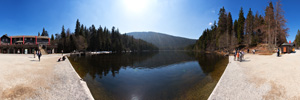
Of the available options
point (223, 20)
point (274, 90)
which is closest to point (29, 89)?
point (274, 90)

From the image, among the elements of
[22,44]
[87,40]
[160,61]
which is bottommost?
[160,61]

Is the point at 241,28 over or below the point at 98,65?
over

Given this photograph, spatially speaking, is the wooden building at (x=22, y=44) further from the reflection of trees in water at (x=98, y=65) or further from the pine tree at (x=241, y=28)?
the pine tree at (x=241, y=28)

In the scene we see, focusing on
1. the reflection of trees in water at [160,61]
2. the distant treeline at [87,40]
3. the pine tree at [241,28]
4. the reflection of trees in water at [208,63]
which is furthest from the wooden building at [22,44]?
the pine tree at [241,28]

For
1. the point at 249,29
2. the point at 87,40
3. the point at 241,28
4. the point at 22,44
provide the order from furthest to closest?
the point at 87,40
the point at 241,28
the point at 249,29
the point at 22,44

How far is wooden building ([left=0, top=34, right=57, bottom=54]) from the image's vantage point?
44875 mm

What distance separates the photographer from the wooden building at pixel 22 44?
4488 centimetres

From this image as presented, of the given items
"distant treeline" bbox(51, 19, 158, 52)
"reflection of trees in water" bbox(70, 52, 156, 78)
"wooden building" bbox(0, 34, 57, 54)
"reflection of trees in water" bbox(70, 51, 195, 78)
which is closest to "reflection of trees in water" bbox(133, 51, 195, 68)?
"reflection of trees in water" bbox(70, 51, 195, 78)

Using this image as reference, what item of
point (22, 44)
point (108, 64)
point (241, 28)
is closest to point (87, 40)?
point (22, 44)

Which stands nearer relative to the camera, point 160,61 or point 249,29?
point 160,61

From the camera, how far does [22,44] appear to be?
44.9 m

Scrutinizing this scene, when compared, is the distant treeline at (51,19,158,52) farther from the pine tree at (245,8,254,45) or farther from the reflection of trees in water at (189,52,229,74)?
the pine tree at (245,8,254,45)

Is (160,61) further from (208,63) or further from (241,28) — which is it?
(241,28)

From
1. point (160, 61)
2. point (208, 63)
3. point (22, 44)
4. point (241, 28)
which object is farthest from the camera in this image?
point (241, 28)
